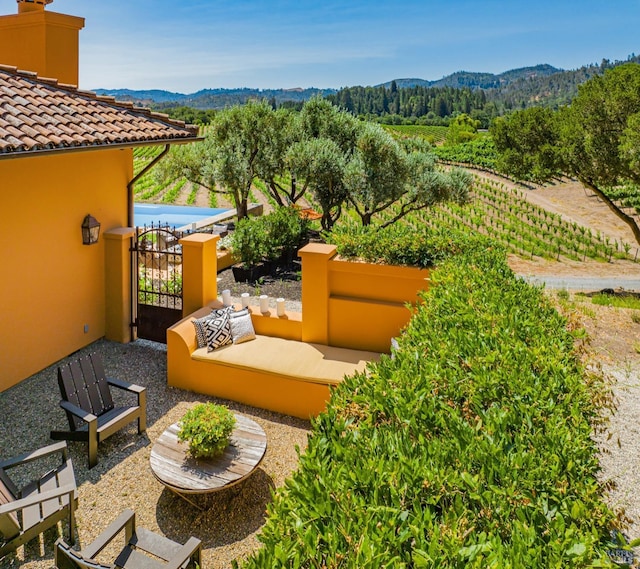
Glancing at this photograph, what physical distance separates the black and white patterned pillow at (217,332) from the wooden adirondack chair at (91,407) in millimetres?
1498

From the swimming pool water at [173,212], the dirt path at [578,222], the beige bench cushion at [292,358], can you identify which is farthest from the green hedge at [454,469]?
the swimming pool water at [173,212]

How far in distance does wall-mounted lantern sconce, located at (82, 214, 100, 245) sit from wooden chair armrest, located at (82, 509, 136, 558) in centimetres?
556

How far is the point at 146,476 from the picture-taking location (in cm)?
541

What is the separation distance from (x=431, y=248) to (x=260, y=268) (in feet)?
24.4

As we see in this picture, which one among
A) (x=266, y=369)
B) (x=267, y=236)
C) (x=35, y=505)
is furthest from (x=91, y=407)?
(x=267, y=236)

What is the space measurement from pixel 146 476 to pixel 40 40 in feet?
31.0

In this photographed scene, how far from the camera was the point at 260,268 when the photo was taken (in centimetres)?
1374

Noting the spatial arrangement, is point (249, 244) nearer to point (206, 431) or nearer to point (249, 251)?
point (249, 251)

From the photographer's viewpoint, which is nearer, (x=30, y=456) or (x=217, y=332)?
(x=30, y=456)

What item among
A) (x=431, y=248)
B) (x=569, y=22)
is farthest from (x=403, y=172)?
(x=569, y=22)

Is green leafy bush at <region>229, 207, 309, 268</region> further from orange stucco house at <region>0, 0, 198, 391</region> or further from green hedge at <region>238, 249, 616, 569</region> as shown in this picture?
green hedge at <region>238, 249, 616, 569</region>

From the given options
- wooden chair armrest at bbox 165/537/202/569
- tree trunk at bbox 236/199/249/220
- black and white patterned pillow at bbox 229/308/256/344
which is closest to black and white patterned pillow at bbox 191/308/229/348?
black and white patterned pillow at bbox 229/308/256/344

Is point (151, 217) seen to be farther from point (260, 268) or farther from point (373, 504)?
point (373, 504)

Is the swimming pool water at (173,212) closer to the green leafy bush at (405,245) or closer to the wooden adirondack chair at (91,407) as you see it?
the green leafy bush at (405,245)
